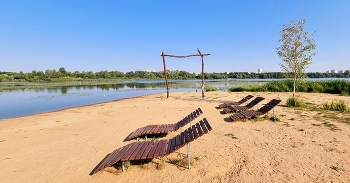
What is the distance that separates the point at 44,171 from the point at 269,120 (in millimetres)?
8855

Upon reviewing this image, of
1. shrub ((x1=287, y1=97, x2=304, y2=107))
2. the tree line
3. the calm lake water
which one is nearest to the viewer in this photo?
shrub ((x1=287, y1=97, x2=304, y2=107))

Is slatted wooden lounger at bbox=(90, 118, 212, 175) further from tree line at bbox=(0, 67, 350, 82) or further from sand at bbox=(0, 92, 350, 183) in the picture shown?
tree line at bbox=(0, 67, 350, 82)

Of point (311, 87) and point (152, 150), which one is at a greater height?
point (311, 87)

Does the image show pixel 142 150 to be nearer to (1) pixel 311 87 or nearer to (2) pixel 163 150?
(2) pixel 163 150

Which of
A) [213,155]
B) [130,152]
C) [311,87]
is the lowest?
[213,155]

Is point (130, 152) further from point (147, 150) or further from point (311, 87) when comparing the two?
point (311, 87)

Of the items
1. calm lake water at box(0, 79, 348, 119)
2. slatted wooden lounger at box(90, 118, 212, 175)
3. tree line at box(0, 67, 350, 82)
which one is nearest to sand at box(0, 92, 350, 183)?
slatted wooden lounger at box(90, 118, 212, 175)

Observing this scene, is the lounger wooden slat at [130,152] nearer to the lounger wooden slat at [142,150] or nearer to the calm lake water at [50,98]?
the lounger wooden slat at [142,150]

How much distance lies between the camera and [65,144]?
20.4ft

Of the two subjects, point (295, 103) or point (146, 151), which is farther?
point (295, 103)

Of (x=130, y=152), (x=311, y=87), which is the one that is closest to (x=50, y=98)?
(x=130, y=152)

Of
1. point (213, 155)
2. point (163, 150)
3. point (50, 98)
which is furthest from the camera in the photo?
point (50, 98)

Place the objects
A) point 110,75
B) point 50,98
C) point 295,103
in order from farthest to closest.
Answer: point 110,75, point 50,98, point 295,103

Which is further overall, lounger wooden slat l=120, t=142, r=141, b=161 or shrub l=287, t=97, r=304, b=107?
shrub l=287, t=97, r=304, b=107
